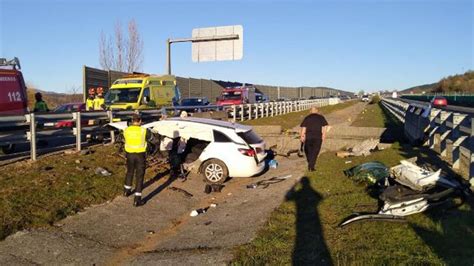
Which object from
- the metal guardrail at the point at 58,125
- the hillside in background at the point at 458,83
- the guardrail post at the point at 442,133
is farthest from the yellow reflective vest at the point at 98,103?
the hillside in background at the point at 458,83

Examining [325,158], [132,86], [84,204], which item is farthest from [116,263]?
[132,86]

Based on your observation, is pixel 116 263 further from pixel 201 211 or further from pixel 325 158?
pixel 325 158

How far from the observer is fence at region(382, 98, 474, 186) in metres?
9.34

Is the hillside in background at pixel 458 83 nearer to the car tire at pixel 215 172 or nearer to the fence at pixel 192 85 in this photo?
the fence at pixel 192 85

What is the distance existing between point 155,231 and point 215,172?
3319mm

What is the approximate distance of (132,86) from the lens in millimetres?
18891

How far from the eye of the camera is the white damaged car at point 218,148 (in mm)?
10766

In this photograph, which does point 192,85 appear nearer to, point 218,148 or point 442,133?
point 442,133

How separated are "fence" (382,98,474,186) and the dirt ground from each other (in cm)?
346

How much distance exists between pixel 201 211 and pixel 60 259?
3144 millimetres

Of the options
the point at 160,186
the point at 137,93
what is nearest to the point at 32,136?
the point at 160,186

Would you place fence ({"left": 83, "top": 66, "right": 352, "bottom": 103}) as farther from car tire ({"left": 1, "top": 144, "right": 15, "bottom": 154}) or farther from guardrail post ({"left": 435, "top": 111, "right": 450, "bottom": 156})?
guardrail post ({"left": 435, "top": 111, "right": 450, "bottom": 156})

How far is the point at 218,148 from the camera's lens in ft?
35.5

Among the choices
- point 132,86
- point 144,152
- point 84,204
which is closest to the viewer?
point 84,204
